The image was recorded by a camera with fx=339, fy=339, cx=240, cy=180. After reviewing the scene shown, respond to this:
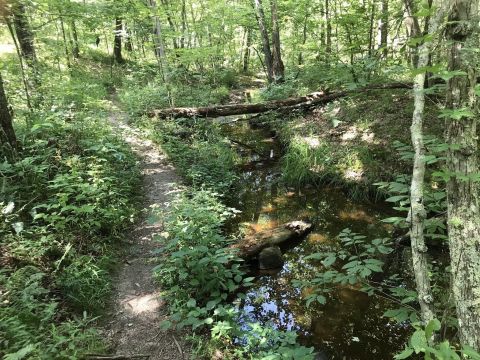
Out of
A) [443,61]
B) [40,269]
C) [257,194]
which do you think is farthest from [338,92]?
[40,269]

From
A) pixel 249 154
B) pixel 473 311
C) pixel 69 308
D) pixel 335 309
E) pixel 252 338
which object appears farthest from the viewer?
pixel 249 154

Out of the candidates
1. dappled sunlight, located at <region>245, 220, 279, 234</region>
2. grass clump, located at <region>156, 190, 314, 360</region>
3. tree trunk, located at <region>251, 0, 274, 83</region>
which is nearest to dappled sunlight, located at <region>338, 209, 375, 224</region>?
dappled sunlight, located at <region>245, 220, 279, 234</region>

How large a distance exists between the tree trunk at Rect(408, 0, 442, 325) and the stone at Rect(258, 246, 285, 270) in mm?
3486

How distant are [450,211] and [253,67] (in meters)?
28.0

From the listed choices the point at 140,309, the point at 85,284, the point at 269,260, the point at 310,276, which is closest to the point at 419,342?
the point at 140,309

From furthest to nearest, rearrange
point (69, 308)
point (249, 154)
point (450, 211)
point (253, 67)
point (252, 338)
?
point (253, 67) < point (249, 154) < point (69, 308) < point (252, 338) < point (450, 211)

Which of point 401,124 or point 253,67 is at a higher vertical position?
point 253,67

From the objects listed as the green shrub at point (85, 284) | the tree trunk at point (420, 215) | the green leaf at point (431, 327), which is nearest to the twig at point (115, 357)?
the green shrub at point (85, 284)

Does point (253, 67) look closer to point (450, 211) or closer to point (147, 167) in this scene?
point (147, 167)

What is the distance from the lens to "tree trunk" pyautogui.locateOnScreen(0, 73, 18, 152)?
20.7 feet

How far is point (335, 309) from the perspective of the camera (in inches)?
205

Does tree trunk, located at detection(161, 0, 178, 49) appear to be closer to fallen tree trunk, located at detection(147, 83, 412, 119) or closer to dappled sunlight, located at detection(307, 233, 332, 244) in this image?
fallen tree trunk, located at detection(147, 83, 412, 119)

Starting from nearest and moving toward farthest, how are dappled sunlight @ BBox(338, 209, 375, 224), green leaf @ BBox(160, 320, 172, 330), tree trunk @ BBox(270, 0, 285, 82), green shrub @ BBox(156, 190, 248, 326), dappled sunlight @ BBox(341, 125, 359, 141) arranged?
green leaf @ BBox(160, 320, 172, 330)
green shrub @ BBox(156, 190, 248, 326)
dappled sunlight @ BBox(338, 209, 375, 224)
dappled sunlight @ BBox(341, 125, 359, 141)
tree trunk @ BBox(270, 0, 285, 82)

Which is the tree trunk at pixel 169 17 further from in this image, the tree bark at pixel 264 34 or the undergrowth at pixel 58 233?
the undergrowth at pixel 58 233
